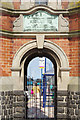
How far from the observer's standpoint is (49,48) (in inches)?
272

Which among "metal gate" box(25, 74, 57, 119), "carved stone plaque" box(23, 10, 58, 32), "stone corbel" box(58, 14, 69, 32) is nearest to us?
"stone corbel" box(58, 14, 69, 32)

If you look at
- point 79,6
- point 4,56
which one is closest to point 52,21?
point 79,6

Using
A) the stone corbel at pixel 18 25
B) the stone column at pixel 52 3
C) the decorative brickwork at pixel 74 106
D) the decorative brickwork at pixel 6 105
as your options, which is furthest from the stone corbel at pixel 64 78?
the stone column at pixel 52 3

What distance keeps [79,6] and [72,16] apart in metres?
0.49

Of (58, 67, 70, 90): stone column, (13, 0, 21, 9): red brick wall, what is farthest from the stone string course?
(13, 0, 21, 9): red brick wall

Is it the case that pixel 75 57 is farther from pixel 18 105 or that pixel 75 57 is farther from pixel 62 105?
pixel 18 105

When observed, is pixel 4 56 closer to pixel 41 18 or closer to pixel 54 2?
pixel 41 18

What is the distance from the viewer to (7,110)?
647cm

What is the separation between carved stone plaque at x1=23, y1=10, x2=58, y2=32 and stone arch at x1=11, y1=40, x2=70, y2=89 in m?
0.59

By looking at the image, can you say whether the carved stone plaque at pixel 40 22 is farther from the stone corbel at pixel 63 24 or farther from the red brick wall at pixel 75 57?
the red brick wall at pixel 75 57

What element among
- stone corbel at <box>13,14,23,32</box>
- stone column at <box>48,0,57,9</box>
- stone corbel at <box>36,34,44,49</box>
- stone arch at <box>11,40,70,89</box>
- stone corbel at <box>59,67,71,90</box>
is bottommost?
stone corbel at <box>59,67,71,90</box>

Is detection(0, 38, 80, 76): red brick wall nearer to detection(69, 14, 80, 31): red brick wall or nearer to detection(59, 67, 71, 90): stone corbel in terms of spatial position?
detection(59, 67, 71, 90): stone corbel

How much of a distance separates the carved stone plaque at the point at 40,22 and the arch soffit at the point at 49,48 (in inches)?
Result: 23.1

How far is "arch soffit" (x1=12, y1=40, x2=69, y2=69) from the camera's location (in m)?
6.75
